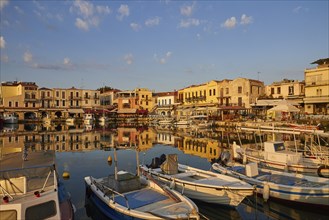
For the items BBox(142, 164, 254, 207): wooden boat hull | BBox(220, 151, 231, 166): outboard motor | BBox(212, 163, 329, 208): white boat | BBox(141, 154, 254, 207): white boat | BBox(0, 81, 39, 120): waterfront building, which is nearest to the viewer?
BBox(142, 164, 254, 207): wooden boat hull

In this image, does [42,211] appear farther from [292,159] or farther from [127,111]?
[127,111]

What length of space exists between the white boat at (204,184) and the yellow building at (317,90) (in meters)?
44.4

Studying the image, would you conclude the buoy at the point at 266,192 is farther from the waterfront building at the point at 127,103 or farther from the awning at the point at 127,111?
the waterfront building at the point at 127,103

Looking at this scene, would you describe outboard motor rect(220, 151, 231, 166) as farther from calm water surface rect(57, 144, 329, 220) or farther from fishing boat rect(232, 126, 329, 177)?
calm water surface rect(57, 144, 329, 220)

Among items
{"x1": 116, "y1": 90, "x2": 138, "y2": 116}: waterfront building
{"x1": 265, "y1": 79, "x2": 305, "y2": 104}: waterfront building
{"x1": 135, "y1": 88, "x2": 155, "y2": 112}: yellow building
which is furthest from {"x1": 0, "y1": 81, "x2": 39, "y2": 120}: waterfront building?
{"x1": 265, "y1": 79, "x2": 305, "y2": 104}: waterfront building

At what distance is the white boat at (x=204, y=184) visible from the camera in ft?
41.9

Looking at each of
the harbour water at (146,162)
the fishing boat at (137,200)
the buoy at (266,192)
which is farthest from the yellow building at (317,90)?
the fishing boat at (137,200)

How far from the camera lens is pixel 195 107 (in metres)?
76.1

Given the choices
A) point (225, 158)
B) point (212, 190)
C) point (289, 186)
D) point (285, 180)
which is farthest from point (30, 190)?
point (225, 158)

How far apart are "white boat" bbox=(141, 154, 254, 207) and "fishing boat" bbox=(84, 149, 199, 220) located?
4.65ft

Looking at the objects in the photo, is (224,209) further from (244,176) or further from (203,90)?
(203,90)

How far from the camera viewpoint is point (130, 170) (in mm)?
21984

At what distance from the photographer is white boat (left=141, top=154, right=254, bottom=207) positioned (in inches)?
503

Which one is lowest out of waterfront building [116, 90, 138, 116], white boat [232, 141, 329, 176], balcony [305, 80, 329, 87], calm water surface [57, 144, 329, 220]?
calm water surface [57, 144, 329, 220]
